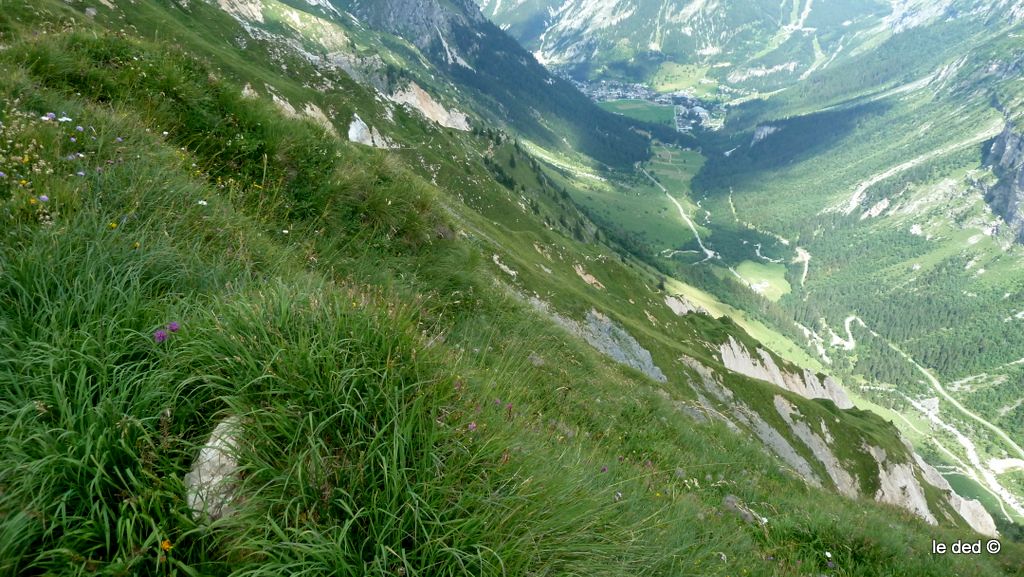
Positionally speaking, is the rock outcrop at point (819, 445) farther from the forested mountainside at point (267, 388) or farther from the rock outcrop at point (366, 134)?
the rock outcrop at point (366, 134)

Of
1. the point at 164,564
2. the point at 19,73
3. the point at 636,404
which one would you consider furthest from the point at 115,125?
the point at 636,404

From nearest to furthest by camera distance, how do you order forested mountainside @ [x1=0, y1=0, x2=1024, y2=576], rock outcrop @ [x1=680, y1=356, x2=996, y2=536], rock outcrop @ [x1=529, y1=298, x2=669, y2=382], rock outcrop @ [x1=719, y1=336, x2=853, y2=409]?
forested mountainside @ [x1=0, y1=0, x2=1024, y2=576]
rock outcrop @ [x1=529, y1=298, x2=669, y2=382]
rock outcrop @ [x1=680, y1=356, x2=996, y2=536]
rock outcrop @ [x1=719, y1=336, x2=853, y2=409]

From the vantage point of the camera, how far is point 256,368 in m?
3.34

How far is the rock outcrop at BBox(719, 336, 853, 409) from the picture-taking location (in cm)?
10036

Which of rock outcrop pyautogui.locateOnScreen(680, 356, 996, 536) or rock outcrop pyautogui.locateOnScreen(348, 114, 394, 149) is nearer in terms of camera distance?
rock outcrop pyautogui.locateOnScreen(680, 356, 996, 536)

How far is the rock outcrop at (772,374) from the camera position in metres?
100

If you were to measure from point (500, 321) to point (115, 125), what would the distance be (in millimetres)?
6765

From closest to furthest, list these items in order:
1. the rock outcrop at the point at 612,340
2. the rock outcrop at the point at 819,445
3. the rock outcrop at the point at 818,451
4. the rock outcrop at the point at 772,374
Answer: the rock outcrop at the point at 612,340, the rock outcrop at the point at 818,451, the rock outcrop at the point at 819,445, the rock outcrop at the point at 772,374

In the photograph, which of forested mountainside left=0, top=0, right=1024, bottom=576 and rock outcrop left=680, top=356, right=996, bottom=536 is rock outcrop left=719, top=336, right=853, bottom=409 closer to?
rock outcrop left=680, top=356, right=996, bottom=536

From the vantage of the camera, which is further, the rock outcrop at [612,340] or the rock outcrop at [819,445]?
the rock outcrop at [819,445]

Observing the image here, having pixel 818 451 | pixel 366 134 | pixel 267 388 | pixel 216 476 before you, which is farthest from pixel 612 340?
pixel 366 134

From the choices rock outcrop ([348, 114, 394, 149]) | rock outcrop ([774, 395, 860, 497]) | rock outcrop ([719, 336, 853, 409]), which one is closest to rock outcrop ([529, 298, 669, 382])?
rock outcrop ([774, 395, 860, 497])

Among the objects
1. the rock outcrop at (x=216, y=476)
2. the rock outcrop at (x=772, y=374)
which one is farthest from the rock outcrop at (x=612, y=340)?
the rock outcrop at (x=216, y=476)

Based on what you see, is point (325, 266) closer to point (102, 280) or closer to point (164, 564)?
point (102, 280)
